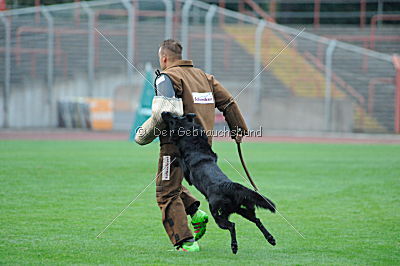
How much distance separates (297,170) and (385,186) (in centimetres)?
256

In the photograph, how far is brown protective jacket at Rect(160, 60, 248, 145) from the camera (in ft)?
22.2

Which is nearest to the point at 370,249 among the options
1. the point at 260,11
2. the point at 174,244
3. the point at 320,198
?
the point at 174,244

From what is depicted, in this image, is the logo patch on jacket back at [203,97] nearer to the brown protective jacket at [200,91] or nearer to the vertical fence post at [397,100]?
the brown protective jacket at [200,91]

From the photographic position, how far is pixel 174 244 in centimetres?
679

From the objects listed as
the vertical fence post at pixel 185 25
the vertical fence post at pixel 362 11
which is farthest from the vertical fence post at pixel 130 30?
the vertical fence post at pixel 362 11

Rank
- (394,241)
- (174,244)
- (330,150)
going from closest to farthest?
1. (174,244)
2. (394,241)
3. (330,150)

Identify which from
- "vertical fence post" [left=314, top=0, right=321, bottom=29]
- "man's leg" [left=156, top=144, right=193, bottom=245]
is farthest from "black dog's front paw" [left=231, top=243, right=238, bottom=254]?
"vertical fence post" [left=314, top=0, right=321, bottom=29]

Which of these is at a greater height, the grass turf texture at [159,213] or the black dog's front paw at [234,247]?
the black dog's front paw at [234,247]

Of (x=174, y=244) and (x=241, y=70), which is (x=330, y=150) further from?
(x=174, y=244)

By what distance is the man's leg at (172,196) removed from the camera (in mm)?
6781

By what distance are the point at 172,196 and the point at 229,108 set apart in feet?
3.29

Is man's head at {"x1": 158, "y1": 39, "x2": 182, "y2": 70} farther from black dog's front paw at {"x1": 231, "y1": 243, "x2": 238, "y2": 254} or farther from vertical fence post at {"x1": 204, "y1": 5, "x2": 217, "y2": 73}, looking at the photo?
vertical fence post at {"x1": 204, "y1": 5, "x2": 217, "y2": 73}

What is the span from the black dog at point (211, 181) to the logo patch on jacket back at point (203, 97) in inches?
9.4

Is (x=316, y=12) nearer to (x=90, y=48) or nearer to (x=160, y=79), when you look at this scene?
(x=90, y=48)
